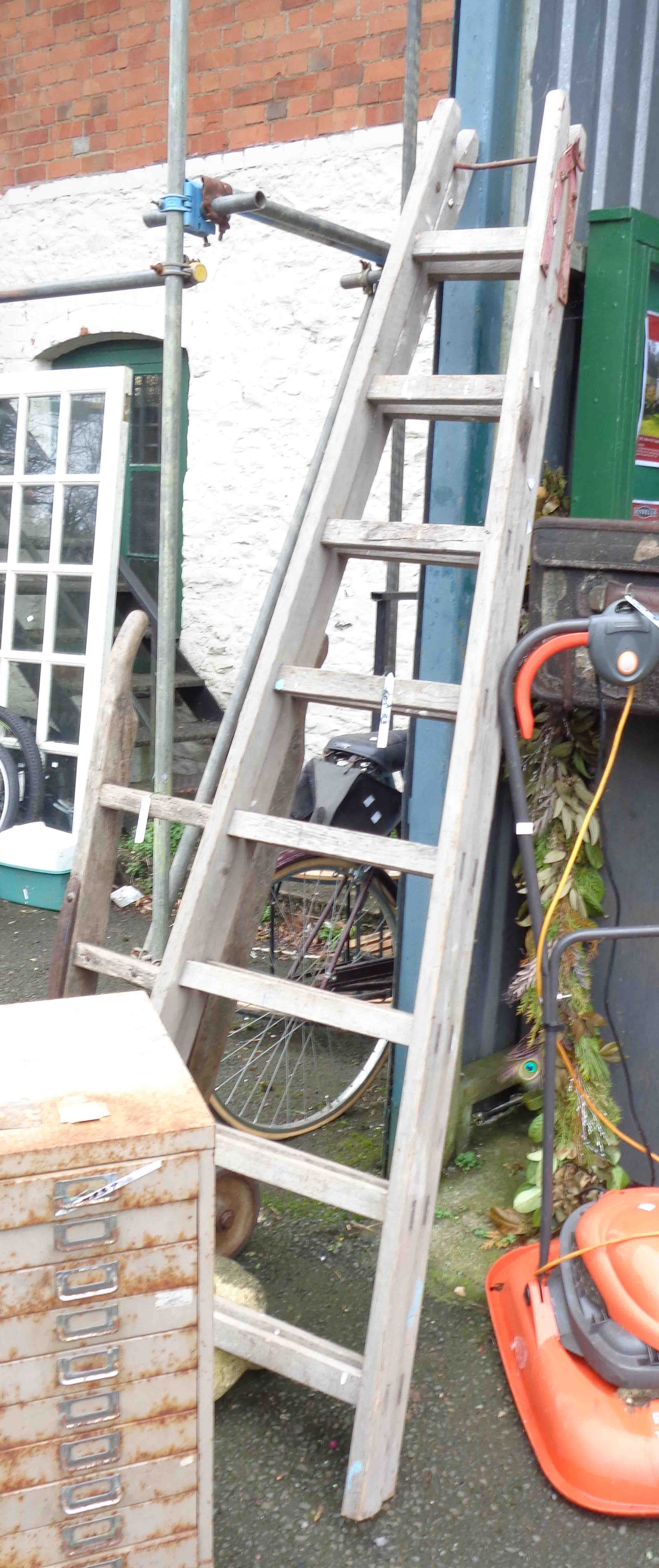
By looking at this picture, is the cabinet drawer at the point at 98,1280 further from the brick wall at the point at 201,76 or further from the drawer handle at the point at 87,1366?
the brick wall at the point at 201,76

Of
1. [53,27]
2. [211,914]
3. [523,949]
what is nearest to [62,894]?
[523,949]

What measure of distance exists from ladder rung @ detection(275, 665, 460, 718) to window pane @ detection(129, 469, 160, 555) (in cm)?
456

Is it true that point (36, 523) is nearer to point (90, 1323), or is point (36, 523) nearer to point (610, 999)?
point (610, 999)

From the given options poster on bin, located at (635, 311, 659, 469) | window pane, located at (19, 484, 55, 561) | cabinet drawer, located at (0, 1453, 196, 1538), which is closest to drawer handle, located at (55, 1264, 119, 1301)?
cabinet drawer, located at (0, 1453, 196, 1538)

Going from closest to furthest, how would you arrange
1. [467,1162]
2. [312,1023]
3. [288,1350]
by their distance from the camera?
[288,1350] < [467,1162] < [312,1023]

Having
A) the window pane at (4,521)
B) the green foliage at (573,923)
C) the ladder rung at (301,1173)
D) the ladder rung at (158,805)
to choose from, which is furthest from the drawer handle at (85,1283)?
the window pane at (4,521)

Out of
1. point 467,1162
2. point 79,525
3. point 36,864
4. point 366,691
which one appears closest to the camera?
point 366,691

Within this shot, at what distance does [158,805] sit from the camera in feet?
8.71

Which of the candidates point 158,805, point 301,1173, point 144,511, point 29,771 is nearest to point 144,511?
point 144,511

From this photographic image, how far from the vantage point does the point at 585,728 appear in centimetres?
271

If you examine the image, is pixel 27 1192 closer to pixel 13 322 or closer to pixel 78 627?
pixel 78 627

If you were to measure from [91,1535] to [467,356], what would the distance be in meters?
2.42

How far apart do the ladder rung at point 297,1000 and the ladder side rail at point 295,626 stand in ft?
0.18

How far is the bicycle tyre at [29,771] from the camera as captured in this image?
5.54m
